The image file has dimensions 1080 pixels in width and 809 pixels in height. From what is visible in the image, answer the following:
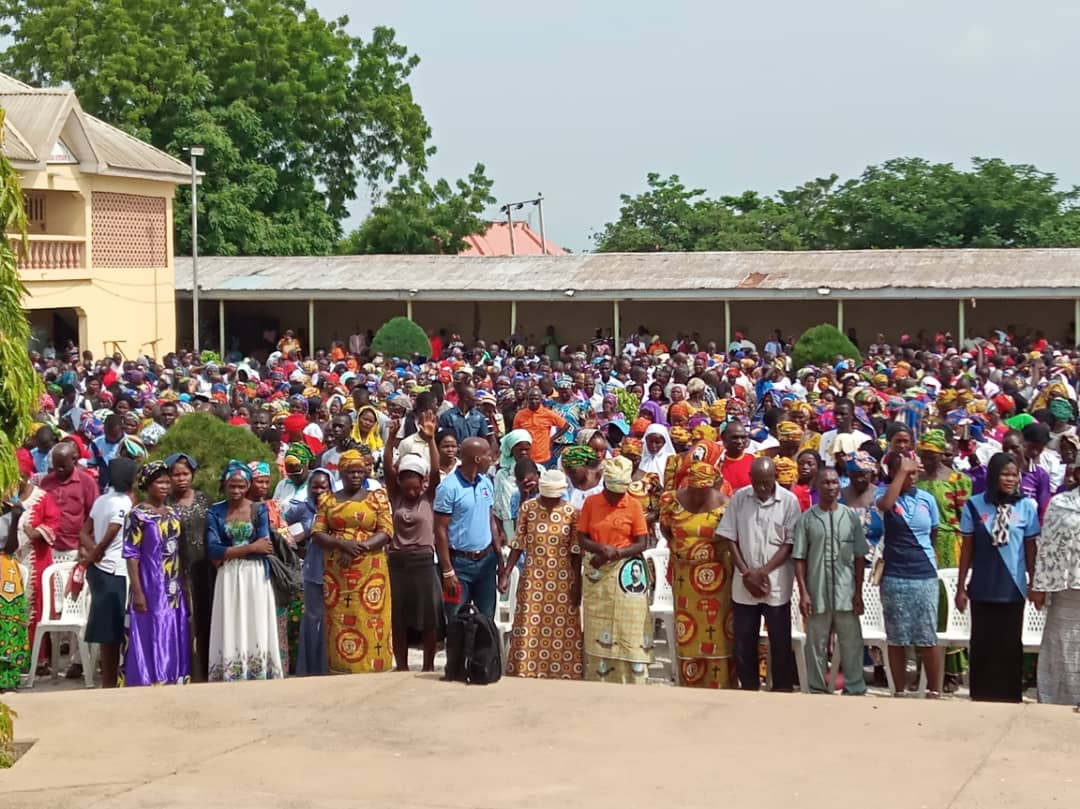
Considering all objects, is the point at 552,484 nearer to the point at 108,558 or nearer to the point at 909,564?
the point at 909,564

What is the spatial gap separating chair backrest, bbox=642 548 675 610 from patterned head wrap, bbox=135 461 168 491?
2822 millimetres

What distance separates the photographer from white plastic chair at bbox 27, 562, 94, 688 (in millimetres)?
9562

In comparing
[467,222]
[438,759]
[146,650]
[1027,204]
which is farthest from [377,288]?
[438,759]

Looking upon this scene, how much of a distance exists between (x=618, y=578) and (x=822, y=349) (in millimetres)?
15846

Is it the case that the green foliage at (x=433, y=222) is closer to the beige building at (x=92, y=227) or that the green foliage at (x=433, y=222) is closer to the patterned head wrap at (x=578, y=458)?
the beige building at (x=92, y=227)

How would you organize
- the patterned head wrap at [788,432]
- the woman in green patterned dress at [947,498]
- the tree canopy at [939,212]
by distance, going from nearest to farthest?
the woman in green patterned dress at [947,498]
the patterned head wrap at [788,432]
the tree canopy at [939,212]

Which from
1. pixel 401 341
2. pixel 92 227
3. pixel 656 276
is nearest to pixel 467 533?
pixel 401 341

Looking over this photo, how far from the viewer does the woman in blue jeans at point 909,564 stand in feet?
27.2

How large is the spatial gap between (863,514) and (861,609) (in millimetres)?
524

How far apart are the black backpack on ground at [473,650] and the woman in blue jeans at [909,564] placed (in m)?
2.05

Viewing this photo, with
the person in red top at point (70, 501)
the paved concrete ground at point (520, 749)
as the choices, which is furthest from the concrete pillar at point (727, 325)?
the paved concrete ground at point (520, 749)

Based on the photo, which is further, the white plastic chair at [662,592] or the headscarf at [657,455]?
the headscarf at [657,455]

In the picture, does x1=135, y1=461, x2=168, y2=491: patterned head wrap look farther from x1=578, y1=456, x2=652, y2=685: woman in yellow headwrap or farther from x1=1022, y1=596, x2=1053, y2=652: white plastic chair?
x1=1022, y1=596, x2=1053, y2=652: white plastic chair

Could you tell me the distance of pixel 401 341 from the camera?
26391 millimetres
